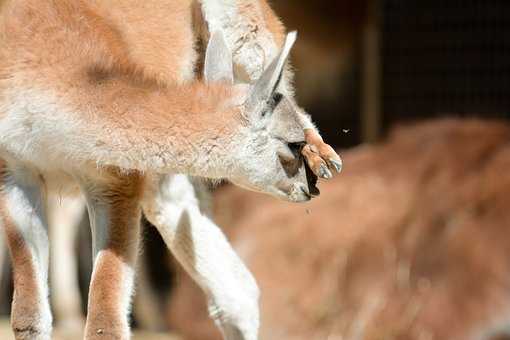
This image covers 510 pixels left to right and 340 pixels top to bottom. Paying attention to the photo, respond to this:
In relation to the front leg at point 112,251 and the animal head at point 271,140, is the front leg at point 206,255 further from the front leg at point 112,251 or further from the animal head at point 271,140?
the animal head at point 271,140

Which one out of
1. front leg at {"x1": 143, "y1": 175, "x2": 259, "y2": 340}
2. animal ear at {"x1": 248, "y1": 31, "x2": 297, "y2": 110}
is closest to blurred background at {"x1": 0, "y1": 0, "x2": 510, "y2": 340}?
front leg at {"x1": 143, "y1": 175, "x2": 259, "y2": 340}

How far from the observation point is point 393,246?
571 cm

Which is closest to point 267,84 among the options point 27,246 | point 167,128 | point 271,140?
point 271,140

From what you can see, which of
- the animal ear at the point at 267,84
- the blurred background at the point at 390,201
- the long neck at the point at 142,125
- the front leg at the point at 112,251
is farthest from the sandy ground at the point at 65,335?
the animal ear at the point at 267,84

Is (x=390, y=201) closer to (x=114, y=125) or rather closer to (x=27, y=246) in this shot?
(x=27, y=246)

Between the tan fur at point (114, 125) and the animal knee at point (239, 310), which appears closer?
the tan fur at point (114, 125)

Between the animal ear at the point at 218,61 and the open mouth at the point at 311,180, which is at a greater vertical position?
the animal ear at the point at 218,61

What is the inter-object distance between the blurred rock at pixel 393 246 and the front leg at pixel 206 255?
173 centimetres

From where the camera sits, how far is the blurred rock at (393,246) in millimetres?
5305

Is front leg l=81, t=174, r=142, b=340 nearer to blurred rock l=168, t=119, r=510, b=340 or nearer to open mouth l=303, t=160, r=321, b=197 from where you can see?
open mouth l=303, t=160, r=321, b=197

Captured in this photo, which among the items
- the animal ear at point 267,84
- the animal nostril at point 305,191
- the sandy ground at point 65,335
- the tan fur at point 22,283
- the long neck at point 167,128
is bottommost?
the sandy ground at point 65,335

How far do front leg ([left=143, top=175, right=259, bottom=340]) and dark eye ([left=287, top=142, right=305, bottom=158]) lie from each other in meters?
0.68

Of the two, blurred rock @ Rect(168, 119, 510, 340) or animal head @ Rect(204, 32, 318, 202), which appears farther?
blurred rock @ Rect(168, 119, 510, 340)

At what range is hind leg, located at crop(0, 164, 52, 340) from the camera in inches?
126
